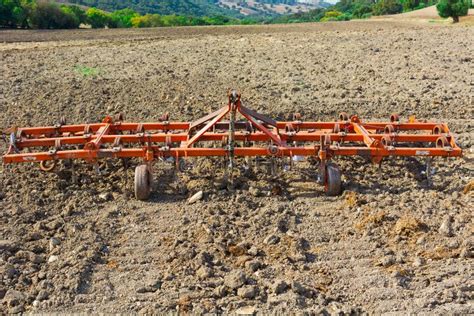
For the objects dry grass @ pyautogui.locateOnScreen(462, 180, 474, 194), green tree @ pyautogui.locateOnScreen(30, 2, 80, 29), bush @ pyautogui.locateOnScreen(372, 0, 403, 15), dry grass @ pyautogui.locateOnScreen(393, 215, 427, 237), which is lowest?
dry grass @ pyautogui.locateOnScreen(393, 215, 427, 237)

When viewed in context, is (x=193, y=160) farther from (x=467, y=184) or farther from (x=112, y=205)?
(x=467, y=184)

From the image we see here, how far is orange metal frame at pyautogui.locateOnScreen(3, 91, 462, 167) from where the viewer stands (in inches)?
A: 227

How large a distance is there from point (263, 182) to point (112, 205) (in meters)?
1.79

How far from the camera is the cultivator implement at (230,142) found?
5.74 meters

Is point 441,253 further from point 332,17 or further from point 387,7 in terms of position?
point 387,7

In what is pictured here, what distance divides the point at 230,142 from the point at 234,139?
0.58 ft

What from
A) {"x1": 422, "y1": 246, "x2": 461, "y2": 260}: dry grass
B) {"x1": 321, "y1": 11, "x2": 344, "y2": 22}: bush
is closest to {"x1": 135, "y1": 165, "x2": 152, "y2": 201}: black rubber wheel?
{"x1": 422, "y1": 246, "x2": 461, "y2": 260}: dry grass

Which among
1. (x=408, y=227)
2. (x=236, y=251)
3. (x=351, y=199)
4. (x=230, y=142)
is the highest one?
(x=230, y=142)

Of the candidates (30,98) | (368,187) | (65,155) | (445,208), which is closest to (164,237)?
(65,155)

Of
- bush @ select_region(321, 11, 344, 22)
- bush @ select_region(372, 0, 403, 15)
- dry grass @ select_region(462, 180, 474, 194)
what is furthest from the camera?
bush @ select_region(372, 0, 403, 15)

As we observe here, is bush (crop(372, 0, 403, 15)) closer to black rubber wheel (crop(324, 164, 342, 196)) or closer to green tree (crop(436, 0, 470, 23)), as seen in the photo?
green tree (crop(436, 0, 470, 23))

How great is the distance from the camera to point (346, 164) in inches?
265

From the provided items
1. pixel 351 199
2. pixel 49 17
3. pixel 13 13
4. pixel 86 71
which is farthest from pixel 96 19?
pixel 351 199

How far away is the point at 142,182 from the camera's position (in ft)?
18.5
